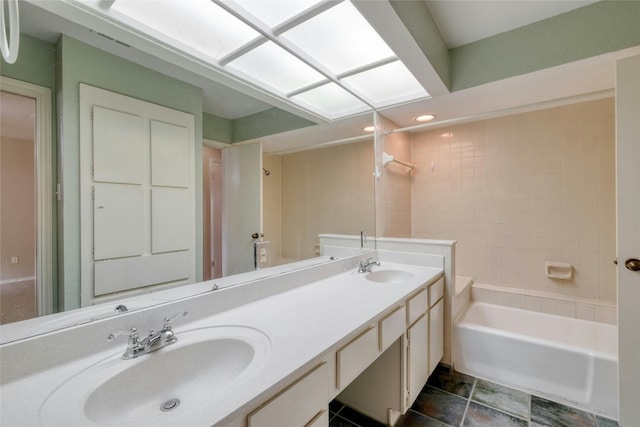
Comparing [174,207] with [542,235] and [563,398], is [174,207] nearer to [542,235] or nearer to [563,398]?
[563,398]

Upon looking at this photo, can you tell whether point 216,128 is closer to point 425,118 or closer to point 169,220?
point 169,220

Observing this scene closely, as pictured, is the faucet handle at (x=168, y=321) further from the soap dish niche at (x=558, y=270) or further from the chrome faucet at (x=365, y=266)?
the soap dish niche at (x=558, y=270)

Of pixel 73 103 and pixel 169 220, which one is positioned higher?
pixel 73 103

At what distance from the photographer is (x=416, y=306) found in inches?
61.3

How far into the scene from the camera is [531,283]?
243cm

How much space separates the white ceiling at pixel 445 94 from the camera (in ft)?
2.84

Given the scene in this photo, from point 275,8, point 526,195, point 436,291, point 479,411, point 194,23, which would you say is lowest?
point 479,411

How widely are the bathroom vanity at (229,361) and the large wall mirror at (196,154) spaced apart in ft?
0.31

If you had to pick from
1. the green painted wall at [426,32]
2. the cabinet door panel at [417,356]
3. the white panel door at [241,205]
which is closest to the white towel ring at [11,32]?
the white panel door at [241,205]

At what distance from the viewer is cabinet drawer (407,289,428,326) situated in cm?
146

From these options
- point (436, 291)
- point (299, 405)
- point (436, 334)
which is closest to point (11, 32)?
point (299, 405)

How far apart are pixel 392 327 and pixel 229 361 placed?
0.77 metres

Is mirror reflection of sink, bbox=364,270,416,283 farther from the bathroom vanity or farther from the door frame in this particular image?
the door frame

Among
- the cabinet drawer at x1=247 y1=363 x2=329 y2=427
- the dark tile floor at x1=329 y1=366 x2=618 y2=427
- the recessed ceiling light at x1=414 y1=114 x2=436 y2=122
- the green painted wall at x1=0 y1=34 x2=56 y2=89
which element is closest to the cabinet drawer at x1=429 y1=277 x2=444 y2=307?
the dark tile floor at x1=329 y1=366 x2=618 y2=427
